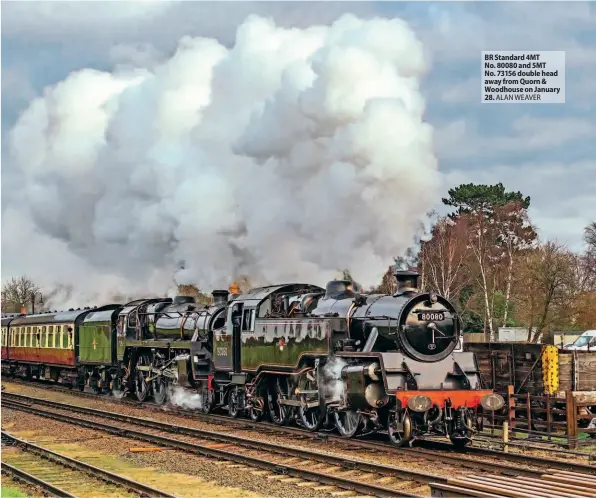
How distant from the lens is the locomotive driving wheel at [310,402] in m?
17.0

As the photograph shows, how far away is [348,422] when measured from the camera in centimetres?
1653

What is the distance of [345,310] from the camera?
16766 millimetres

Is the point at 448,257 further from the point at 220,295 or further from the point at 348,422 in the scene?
the point at 348,422

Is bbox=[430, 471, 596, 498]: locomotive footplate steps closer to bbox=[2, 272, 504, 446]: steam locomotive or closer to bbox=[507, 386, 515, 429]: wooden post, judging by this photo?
bbox=[2, 272, 504, 446]: steam locomotive

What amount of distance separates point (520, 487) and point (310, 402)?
26.6 feet

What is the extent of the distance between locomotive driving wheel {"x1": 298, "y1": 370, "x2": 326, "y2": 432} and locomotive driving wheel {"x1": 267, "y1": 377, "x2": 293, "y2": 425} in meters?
0.67

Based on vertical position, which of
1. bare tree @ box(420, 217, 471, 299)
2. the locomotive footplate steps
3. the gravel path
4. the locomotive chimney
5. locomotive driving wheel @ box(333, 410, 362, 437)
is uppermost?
bare tree @ box(420, 217, 471, 299)

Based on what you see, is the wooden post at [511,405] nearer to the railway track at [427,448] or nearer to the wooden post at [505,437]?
the wooden post at [505,437]

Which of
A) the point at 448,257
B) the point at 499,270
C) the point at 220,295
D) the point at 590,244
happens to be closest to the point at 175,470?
the point at 220,295

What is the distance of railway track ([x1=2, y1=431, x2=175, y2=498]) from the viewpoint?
11477 millimetres

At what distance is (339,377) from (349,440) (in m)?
1.17

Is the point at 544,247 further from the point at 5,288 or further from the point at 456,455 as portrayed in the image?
the point at 5,288

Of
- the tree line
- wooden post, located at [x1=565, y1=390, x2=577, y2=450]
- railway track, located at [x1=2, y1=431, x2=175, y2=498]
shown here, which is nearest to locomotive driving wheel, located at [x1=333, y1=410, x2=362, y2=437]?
wooden post, located at [x1=565, y1=390, x2=577, y2=450]

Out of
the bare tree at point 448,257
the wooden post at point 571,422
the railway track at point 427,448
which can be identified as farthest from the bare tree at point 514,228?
the wooden post at point 571,422
